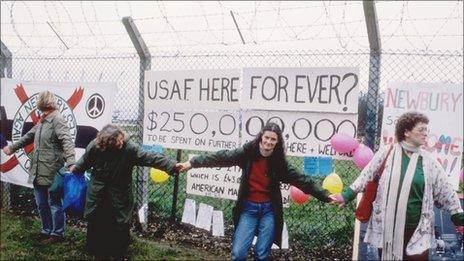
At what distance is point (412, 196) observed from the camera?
3697 mm

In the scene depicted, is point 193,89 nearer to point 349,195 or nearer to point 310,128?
point 310,128

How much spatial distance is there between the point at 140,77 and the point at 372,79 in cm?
283

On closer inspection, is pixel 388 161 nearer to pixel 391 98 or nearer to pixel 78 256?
pixel 391 98

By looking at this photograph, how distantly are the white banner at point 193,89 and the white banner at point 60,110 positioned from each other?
0.57 metres

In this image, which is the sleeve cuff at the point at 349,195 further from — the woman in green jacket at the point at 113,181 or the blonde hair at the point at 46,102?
the blonde hair at the point at 46,102

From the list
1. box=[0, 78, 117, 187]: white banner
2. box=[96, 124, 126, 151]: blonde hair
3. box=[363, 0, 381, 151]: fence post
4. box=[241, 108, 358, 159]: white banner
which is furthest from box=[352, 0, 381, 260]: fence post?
box=[0, 78, 117, 187]: white banner

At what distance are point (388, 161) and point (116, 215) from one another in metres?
2.68

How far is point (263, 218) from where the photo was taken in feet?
14.1

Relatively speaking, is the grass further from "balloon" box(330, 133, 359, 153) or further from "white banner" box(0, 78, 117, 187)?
"balloon" box(330, 133, 359, 153)

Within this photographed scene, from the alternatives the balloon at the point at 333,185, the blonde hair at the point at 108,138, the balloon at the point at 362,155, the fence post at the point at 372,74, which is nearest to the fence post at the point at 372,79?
the fence post at the point at 372,74

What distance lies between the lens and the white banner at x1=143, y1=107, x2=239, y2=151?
5.38m

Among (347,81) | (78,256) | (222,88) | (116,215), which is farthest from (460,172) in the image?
(78,256)

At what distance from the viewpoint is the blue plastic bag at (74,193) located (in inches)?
195

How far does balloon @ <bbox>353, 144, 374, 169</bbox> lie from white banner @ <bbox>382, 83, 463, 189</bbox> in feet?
1.66
